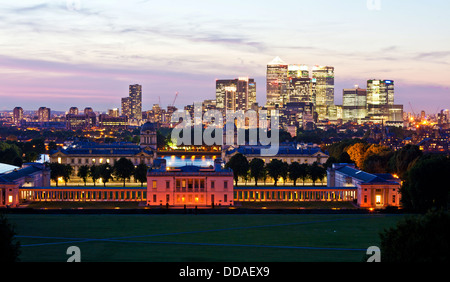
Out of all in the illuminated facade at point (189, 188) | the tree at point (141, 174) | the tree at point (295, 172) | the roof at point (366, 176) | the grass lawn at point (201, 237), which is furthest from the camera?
the tree at point (295, 172)

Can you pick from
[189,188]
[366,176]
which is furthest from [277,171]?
[189,188]

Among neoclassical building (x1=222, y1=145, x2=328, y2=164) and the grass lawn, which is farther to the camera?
neoclassical building (x1=222, y1=145, x2=328, y2=164)

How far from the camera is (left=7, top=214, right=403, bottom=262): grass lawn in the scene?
4456cm

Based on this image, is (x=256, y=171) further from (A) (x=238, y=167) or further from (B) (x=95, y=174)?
(B) (x=95, y=174)

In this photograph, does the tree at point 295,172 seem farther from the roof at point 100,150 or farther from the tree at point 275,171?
the roof at point 100,150

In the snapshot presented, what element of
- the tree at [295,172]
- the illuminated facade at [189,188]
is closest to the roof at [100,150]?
the tree at [295,172]

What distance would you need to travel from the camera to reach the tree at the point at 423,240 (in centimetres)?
3180

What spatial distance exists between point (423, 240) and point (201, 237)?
77.2 feet

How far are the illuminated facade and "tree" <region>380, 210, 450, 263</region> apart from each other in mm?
44913

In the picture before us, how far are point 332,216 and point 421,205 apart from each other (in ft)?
39.7

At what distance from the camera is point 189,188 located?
79.3 meters

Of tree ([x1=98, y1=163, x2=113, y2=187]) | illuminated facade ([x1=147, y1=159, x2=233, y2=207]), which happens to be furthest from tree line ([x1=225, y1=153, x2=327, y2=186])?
tree ([x1=98, y1=163, x2=113, y2=187])

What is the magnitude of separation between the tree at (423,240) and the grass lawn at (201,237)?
8.59 meters

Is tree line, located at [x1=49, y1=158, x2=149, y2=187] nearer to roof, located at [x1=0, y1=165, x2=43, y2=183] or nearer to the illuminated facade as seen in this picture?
roof, located at [x1=0, y1=165, x2=43, y2=183]
